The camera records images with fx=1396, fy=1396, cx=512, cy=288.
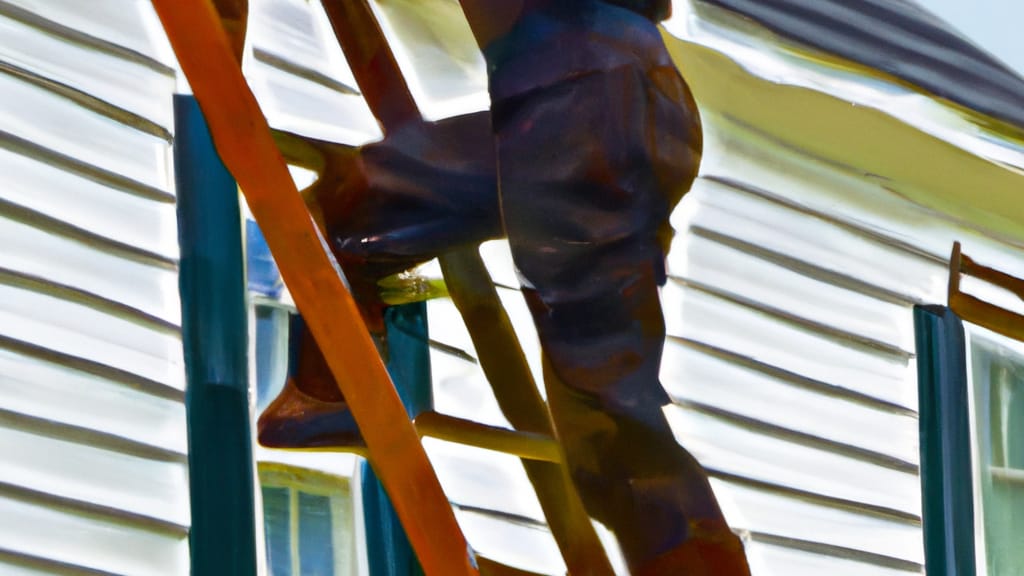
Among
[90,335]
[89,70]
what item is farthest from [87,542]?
[89,70]

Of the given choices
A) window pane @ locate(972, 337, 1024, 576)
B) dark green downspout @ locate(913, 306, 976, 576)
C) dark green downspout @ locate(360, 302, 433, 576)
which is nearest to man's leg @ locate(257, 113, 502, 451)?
dark green downspout @ locate(360, 302, 433, 576)

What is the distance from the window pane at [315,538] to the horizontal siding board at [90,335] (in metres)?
0.28

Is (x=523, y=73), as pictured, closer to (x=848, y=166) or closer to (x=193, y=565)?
(x=193, y=565)

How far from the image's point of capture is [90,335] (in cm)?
191

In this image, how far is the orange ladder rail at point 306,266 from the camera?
153cm

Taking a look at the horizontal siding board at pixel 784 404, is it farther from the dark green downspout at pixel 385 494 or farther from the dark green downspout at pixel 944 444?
the dark green downspout at pixel 385 494

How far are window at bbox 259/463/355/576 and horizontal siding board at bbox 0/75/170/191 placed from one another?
0.46 metres

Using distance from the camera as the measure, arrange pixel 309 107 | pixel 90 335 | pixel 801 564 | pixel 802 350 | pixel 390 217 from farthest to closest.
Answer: pixel 802 350, pixel 801 564, pixel 309 107, pixel 90 335, pixel 390 217

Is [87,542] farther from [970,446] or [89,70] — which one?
[970,446]

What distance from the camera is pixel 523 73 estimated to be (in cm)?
155

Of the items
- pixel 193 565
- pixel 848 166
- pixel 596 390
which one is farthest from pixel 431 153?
pixel 848 166

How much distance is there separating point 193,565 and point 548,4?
0.87 m

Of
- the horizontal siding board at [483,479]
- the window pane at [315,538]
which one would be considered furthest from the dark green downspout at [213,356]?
the horizontal siding board at [483,479]

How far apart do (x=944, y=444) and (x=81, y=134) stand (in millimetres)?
2212
